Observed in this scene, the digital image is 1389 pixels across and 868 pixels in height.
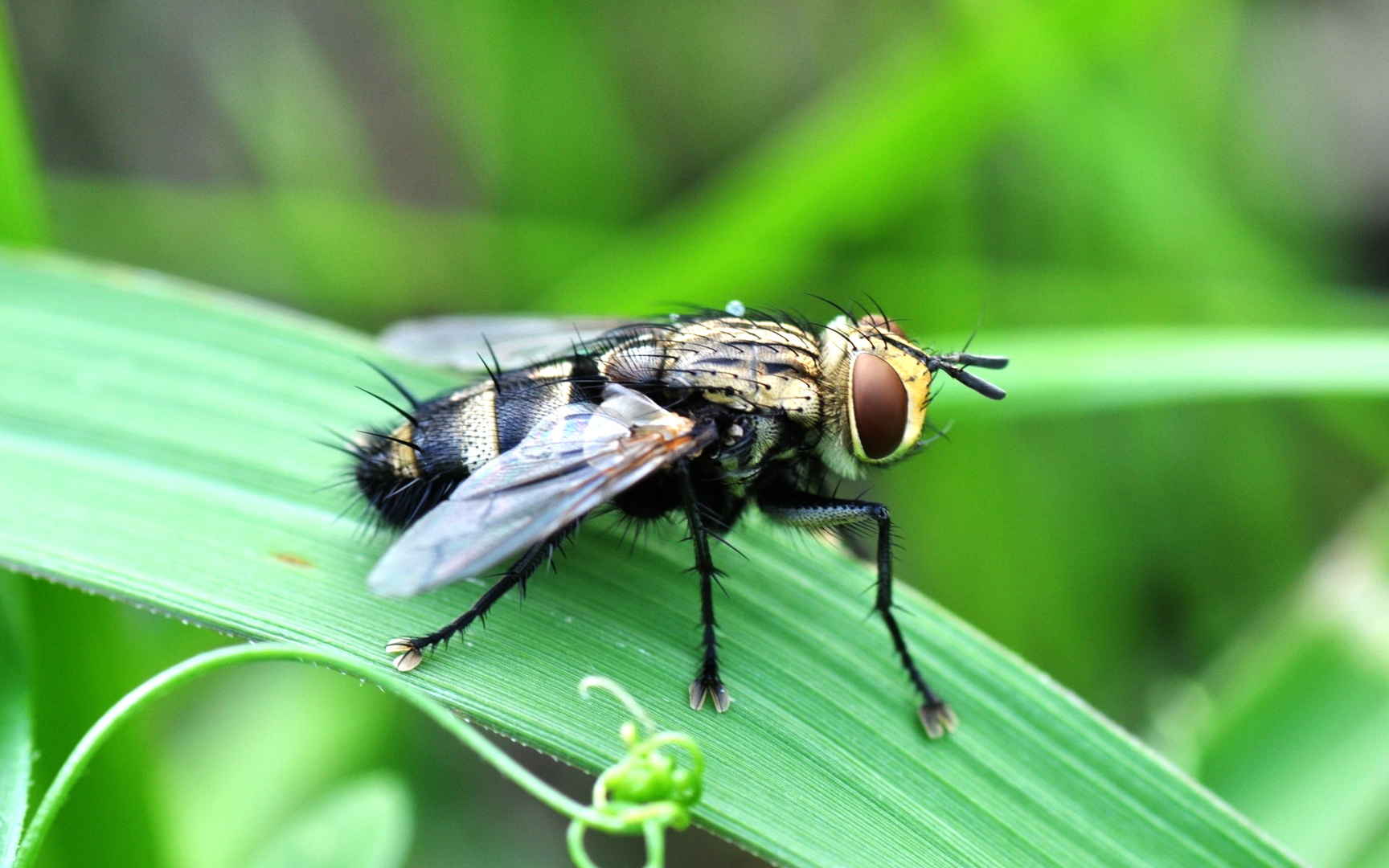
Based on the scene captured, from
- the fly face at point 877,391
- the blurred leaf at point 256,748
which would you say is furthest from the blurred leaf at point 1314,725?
the blurred leaf at point 256,748

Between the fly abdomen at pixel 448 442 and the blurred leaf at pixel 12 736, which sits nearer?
the blurred leaf at pixel 12 736

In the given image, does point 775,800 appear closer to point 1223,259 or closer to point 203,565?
point 203,565

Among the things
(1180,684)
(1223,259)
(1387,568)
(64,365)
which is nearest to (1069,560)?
(1180,684)

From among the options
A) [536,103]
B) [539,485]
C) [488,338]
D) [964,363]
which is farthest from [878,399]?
[536,103]

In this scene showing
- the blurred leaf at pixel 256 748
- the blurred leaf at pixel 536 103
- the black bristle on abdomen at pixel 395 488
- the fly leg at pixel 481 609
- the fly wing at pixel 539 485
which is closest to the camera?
the fly wing at pixel 539 485

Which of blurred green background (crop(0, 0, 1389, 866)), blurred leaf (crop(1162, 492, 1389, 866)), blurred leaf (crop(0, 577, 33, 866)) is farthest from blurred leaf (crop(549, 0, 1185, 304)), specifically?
blurred leaf (crop(0, 577, 33, 866))

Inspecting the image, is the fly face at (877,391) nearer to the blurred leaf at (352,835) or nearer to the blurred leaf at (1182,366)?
the blurred leaf at (1182,366)
